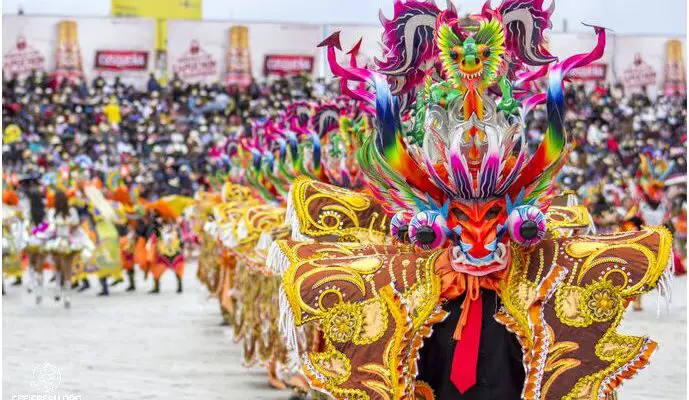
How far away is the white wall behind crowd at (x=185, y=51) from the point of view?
4309cm

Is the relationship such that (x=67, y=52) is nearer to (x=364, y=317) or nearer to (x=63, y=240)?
(x=63, y=240)

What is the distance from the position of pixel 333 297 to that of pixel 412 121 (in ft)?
4.48

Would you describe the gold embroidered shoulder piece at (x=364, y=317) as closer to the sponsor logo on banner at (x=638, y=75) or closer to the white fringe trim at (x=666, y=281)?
the white fringe trim at (x=666, y=281)

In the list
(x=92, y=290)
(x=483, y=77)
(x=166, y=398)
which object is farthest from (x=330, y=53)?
(x=92, y=290)

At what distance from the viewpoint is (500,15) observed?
5.72m

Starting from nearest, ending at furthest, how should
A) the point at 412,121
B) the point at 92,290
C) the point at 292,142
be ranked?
the point at 412,121
the point at 292,142
the point at 92,290

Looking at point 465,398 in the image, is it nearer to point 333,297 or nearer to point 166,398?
point 333,297

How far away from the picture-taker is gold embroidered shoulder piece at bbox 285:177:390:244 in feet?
24.3

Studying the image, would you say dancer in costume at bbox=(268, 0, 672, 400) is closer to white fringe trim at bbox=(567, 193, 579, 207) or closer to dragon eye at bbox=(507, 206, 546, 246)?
dragon eye at bbox=(507, 206, 546, 246)

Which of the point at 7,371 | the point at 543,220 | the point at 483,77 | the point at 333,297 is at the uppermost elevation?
the point at 483,77

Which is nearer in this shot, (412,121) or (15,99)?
Result: (412,121)

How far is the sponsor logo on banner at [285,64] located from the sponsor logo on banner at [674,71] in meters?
11.6

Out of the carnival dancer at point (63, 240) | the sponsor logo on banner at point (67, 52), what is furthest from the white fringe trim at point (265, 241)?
the sponsor logo on banner at point (67, 52)

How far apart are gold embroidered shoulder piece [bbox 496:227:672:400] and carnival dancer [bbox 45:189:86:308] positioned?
14700 mm
